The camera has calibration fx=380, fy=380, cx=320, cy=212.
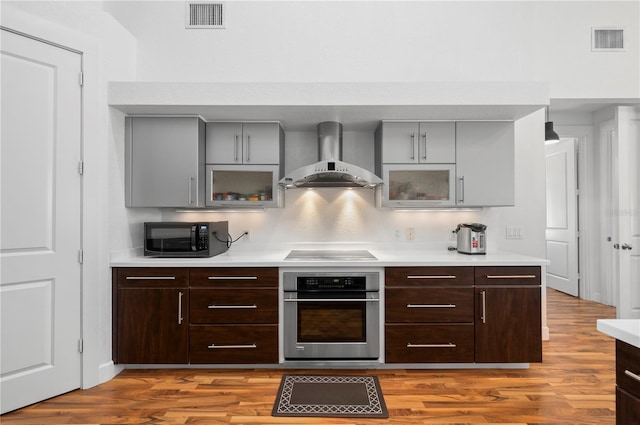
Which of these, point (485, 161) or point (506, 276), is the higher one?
point (485, 161)

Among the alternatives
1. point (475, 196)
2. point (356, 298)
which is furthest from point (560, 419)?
point (475, 196)

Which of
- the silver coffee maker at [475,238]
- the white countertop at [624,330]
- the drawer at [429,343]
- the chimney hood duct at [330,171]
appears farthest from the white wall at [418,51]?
the white countertop at [624,330]

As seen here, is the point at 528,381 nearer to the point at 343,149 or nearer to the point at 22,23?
the point at 343,149

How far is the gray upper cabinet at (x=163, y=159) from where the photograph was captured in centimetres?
321

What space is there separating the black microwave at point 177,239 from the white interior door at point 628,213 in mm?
4105

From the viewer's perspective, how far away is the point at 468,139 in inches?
131

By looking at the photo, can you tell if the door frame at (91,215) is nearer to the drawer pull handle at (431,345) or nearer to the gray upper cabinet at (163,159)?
the gray upper cabinet at (163,159)

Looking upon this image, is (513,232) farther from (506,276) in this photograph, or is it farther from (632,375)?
(632,375)

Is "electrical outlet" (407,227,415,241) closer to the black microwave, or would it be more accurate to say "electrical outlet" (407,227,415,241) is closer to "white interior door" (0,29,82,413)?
the black microwave

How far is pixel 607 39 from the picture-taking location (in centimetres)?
368

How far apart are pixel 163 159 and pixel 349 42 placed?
2035mm

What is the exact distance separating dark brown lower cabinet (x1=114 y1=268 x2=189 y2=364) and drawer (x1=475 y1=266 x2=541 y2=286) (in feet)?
7.51

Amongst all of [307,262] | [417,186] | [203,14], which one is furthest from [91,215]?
[417,186]

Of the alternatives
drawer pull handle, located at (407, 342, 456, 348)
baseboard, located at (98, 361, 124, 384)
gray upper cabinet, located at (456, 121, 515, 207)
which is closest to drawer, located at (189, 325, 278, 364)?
baseboard, located at (98, 361, 124, 384)
